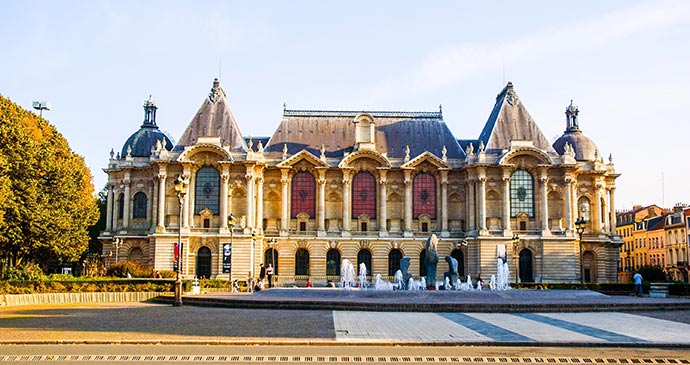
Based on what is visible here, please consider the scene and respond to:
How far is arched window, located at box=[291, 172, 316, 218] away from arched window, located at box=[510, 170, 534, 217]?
1878 centimetres

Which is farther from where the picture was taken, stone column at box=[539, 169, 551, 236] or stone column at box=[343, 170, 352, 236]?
stone column at box=[343, 170, 352, 236]

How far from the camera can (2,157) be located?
43906 millimetres

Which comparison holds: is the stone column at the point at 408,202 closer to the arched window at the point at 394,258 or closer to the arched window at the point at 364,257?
the arched window at the point at 394,258

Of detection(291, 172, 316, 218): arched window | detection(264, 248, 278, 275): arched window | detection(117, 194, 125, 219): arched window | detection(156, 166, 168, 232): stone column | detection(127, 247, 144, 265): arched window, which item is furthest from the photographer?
detection(117, 194, 125, 219): arched window

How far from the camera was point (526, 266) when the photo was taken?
6969 cm

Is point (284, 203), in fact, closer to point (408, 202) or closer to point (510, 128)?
point (408, 202)

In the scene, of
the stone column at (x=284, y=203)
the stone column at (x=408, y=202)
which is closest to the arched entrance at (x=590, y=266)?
the stone column at (x=408, y=202)

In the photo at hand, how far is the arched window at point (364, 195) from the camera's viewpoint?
71.8 meters

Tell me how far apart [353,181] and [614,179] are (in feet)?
88.4

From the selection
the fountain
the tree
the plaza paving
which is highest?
the tree

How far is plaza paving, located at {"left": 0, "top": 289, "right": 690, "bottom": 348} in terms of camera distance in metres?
21.0

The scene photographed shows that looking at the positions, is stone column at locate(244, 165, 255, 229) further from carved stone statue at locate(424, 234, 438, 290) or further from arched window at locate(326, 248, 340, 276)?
carved stone statue at locate(424, 234, 438, 290)

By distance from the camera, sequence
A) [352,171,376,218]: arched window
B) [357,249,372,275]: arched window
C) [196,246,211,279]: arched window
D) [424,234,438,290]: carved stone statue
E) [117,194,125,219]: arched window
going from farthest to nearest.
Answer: [117,194,125,219]: arched window < [352,171,376,218]: arched window < [357,249,372,275]: arched window < [196,246,211,279]: arched window < [424,234,438,290]: carved stone statue

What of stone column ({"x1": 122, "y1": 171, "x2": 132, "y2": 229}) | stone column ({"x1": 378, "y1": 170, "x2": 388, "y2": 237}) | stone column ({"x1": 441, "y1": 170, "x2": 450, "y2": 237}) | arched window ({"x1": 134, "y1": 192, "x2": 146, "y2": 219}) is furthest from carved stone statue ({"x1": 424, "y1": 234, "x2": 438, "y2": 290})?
stone column ({"x1": 122, "y1": 171, "x2": 132, "y2": 229})
